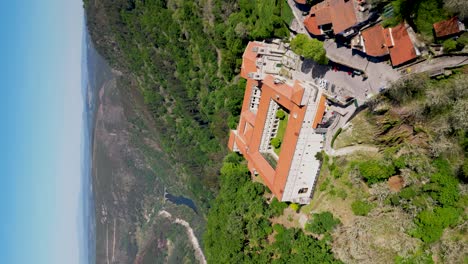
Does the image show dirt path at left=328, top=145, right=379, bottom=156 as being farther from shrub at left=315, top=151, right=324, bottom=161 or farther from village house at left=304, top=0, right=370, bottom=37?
village house at left=304, top=0, right=370, bottom=37

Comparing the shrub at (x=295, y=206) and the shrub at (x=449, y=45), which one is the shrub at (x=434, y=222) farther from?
the shrub at (x=295, y=206)

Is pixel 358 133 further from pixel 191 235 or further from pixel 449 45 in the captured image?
pixel 191 235

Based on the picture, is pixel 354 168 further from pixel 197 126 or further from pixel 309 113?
pixel 197 126

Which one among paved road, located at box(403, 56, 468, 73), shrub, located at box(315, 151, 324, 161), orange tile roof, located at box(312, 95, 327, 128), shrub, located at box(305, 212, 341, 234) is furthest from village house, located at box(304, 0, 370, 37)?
shrub, located at box(305, 212, 341, 234)

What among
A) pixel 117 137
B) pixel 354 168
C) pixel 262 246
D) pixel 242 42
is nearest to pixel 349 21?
pixel 354 168

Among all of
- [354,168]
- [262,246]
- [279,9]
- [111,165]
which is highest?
[279,9]

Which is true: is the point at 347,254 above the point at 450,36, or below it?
below

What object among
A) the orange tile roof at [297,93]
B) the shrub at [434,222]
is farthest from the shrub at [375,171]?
the orange tile roof at [297,93]
